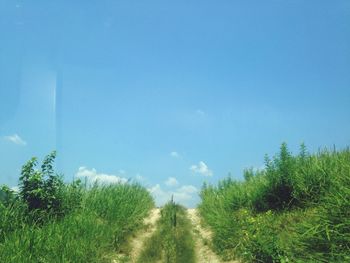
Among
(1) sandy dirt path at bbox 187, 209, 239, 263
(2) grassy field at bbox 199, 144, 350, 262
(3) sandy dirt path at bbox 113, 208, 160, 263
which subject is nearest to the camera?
(2) grassy field at bbox 199, 144, 350, 262

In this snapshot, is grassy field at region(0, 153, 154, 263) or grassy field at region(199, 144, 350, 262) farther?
grassy field at region(0, 153, 154, 263)

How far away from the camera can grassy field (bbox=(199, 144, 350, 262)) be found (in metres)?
8.24

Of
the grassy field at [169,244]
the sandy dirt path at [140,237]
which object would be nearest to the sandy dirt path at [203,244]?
the grassy field at [169,244]

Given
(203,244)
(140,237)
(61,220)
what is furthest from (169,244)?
(61,220)

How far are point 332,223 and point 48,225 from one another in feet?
22.1

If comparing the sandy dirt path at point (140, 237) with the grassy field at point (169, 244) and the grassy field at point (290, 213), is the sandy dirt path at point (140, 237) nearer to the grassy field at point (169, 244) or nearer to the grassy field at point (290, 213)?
the grassy field at point (169, 244)

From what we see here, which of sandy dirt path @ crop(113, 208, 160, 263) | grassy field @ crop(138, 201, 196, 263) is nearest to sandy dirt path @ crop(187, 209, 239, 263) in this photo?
grassy field @ crop(138, 201, 196, 263)

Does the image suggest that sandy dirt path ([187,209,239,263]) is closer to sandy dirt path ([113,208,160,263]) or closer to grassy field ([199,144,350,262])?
grassy field ([199,144,350,262])

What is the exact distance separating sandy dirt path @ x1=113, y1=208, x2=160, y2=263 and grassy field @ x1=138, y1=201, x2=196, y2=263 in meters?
0.19

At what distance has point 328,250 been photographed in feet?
26.0

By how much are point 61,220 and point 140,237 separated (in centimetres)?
277

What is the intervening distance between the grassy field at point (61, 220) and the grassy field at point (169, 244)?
72 centimetres

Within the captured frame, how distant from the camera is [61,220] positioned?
1159cm

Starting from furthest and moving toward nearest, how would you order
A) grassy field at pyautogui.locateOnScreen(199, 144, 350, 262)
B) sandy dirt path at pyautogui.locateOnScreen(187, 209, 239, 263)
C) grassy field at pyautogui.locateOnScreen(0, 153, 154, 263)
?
1. sandy dirt path at pyautogui.locateOnScreen(187, 209, 239, 263)
2. grassy field at pyautogui.locateOnScreen(0, 153, 154, 263)
3. grassy field at pyautogui.locateOnScreen(199, 144, 350, 262)
